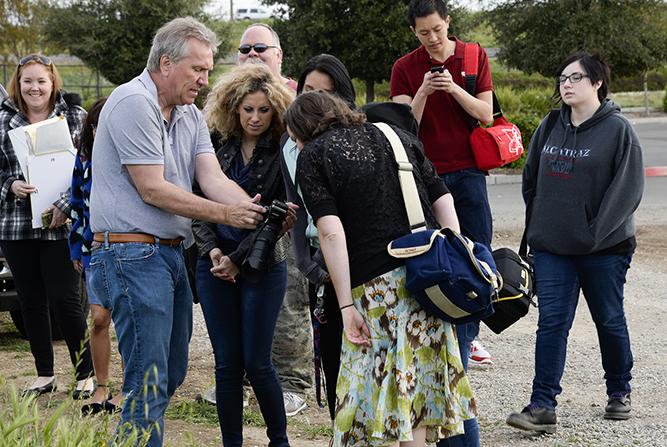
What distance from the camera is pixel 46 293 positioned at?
705 centimetres

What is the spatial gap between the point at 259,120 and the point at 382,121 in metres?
0.80

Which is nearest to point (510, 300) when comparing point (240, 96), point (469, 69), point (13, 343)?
point (240, 96)

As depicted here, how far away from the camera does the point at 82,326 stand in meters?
7.00

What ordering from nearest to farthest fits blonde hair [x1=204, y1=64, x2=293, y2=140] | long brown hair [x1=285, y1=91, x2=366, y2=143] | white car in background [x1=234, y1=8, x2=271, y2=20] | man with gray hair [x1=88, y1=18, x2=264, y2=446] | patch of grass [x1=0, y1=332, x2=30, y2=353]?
man with gray hair [x1=88, y1=18, x2=264, y2=446]
long brown hair [x1=285, y1=91, x2=366, y2=143]
blonde hair [x1=204, y1=64, x2=293, y2=140]
patch of grass [x1=0, y1=332, x2=30, y2=353]
white car in background [x1=234, y1=8, x2=271, y2=20]

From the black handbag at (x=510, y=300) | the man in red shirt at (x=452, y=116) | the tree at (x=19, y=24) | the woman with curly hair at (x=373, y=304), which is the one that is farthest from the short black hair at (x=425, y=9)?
the tree at (x=19, y=24)

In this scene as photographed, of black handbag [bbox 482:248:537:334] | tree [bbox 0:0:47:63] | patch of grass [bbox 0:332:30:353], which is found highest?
tree [bbox 0:0:47:63]

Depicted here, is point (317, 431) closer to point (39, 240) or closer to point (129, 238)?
point (129, 238)

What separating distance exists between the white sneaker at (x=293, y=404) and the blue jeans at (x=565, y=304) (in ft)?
4.49

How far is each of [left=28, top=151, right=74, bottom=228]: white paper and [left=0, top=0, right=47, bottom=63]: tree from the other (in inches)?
1378

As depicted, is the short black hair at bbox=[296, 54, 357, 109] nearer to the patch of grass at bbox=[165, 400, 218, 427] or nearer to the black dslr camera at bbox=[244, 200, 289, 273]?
the black dslr camera at bbox=[244, 200, 289, 273]

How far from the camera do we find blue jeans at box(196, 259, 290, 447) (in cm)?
533

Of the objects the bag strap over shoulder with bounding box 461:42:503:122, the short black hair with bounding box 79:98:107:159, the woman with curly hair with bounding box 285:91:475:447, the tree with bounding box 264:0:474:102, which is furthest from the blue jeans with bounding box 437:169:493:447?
the tree with bounding box 264:0:474:102

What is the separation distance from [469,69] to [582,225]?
Answer: 115 centimetres

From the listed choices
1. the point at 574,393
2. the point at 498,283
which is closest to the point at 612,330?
the point at 574,393
